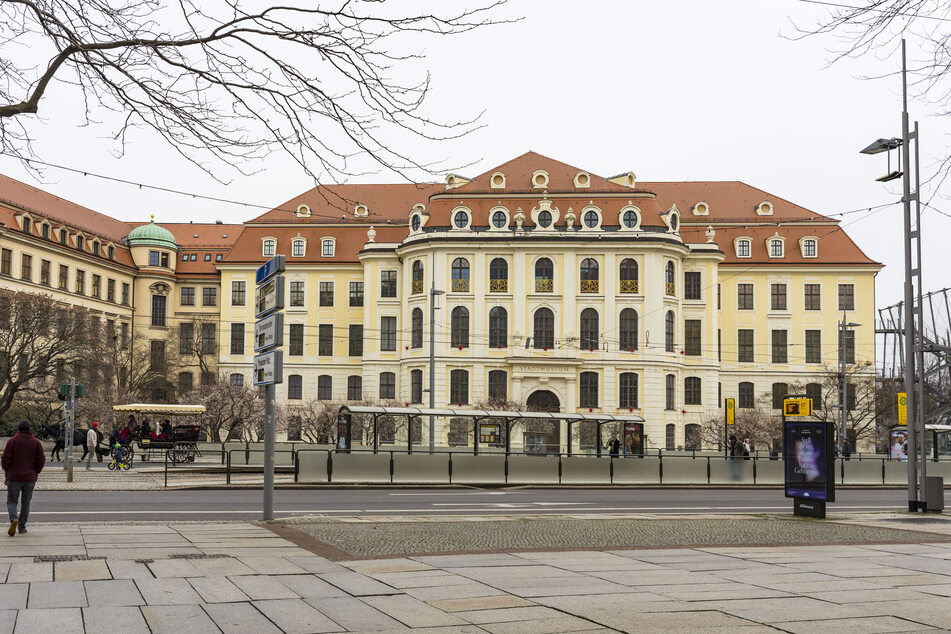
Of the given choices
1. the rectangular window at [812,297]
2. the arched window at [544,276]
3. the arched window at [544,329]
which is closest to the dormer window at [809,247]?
the rectangular window at [812,297]

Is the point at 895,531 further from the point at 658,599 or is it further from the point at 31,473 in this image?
the point at 31,473

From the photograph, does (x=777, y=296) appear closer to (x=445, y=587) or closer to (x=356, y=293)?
(x=356, y=293)

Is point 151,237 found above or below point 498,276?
above

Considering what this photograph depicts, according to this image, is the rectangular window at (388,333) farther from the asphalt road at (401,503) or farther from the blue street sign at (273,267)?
the blue street sign at (273,267)

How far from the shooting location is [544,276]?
70.8 m

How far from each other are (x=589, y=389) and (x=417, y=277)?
575 inches

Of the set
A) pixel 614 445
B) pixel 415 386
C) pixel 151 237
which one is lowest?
pixel 614 445

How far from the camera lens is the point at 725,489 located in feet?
116

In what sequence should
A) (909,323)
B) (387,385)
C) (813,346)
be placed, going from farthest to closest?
(813,346)
(387,385)
(909,323)

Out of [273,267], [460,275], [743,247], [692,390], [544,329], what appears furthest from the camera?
[743,247]

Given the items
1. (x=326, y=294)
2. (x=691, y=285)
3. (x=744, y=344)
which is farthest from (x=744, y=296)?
(x=326, y=294)

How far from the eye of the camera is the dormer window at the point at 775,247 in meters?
78.9

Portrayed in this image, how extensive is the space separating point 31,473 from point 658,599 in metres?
9.42

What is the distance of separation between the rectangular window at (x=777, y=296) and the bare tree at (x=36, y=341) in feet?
164
